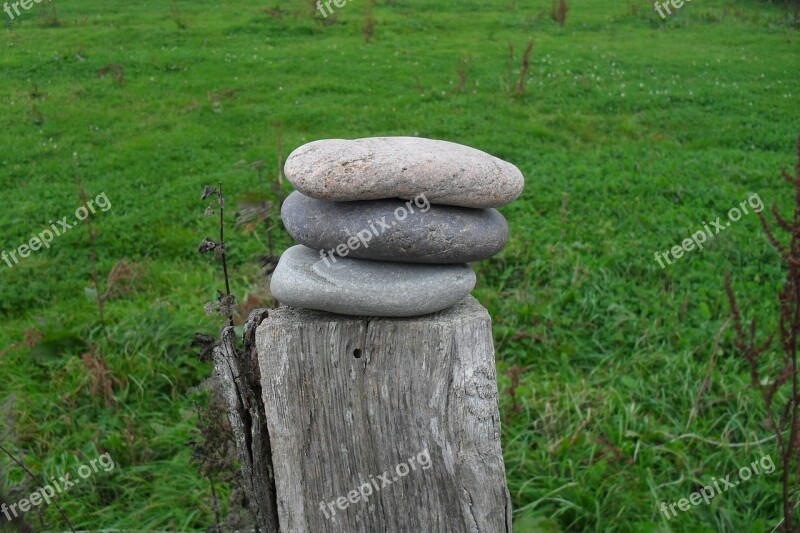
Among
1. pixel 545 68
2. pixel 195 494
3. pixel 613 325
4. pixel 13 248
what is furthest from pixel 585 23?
pixel 195 494

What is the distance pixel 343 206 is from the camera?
7.97 feet

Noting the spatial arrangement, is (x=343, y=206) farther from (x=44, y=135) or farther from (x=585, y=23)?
(x=585, y=23)

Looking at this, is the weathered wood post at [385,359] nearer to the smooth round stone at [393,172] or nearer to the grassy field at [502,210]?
the smooth round stone at [393,172]

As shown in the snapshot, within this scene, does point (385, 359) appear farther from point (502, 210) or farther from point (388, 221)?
point (502, 210)

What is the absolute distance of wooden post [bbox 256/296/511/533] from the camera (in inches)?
90.6

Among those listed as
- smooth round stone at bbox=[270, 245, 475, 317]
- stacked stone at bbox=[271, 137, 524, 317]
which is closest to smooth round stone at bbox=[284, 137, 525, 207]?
stacked stone at bbox=[271, 137, 524, 317]

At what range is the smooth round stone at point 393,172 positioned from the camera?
88.5 inches

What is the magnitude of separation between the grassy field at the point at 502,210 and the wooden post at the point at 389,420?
62 cm

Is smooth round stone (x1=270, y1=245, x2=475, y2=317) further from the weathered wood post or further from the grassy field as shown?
the grassy field

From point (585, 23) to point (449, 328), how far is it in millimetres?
13228

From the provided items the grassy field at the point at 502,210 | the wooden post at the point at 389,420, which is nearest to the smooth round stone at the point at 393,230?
the wooden post at the point at 389,420

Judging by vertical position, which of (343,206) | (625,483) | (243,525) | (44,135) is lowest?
(625,483)

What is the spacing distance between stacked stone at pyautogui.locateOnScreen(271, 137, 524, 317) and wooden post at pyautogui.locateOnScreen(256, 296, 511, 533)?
0.11 meters

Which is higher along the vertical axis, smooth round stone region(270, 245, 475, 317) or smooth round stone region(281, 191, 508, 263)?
smooth round stone region(281, 191, 508, 263)
